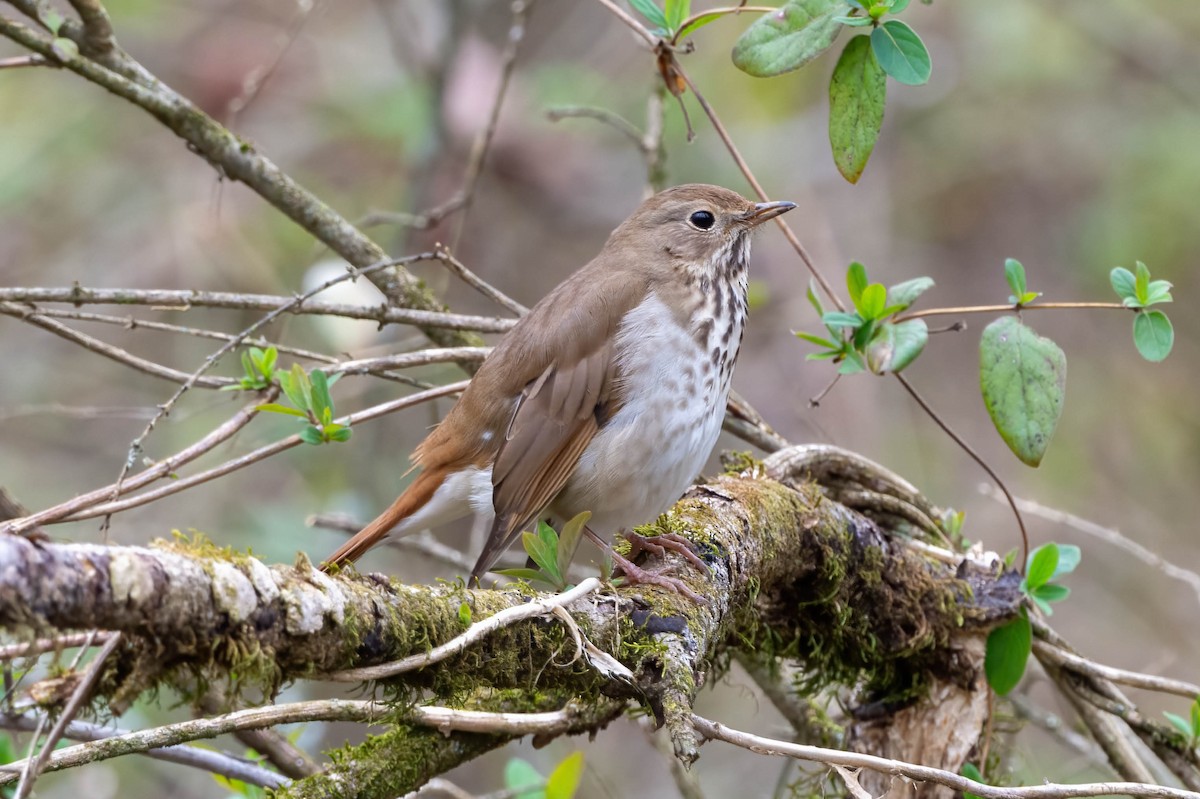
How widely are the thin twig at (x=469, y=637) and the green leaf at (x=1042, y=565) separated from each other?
125 cm

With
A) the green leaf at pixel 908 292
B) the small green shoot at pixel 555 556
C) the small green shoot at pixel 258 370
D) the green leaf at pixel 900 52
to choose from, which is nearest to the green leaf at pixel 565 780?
the small green shoot at pixel 555 556

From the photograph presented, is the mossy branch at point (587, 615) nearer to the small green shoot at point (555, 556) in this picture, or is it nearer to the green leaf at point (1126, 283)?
the small green shoot at point (555, 556)

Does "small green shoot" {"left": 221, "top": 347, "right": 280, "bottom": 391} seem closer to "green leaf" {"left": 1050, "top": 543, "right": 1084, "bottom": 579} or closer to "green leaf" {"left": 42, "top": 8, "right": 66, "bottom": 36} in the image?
"green leaf" {"left": 42, "top": 8, "right": 66, "bottom": 36}

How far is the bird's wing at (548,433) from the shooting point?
300 cm

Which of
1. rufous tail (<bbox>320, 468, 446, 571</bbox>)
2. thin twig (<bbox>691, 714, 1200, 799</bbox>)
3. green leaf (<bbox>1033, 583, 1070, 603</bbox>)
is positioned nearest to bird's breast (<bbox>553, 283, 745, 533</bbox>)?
rufous tail (<bbox>320, 468, 446, 571</bbox>)

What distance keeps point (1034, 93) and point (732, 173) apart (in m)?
1.96

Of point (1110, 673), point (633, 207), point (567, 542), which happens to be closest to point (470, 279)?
point (567, 542)

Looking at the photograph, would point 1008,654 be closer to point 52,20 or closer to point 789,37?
point 789,37

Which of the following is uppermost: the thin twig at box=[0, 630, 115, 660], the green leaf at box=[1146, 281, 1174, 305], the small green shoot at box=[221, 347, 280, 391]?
the green leaf at box=[1146, 281, 1174, 305]

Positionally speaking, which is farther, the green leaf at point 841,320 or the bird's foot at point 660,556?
the green leaf at point 841,320

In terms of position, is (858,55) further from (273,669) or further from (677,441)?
(273,669)

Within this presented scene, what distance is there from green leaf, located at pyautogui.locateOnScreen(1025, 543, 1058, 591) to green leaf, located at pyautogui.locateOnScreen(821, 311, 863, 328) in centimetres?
68

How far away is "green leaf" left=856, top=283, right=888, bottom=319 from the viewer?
2.60 metres

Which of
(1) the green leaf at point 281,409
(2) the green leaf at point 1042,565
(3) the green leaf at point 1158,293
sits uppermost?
(3) the green leaf at point 1158,293
